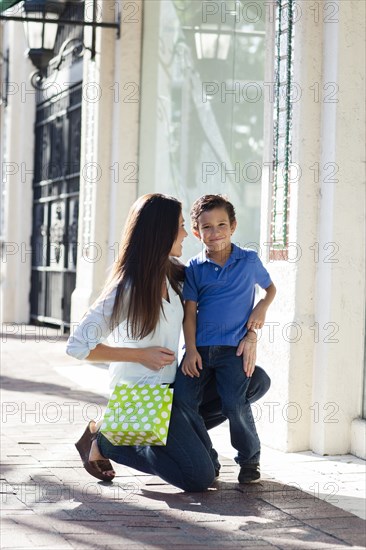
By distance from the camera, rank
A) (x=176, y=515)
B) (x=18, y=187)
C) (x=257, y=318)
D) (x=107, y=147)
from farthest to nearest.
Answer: (x=18, y=187), (x=107, y=147), (x=257, y=318), (x=176, y=515)

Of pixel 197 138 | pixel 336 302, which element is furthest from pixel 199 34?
pixel 336 302

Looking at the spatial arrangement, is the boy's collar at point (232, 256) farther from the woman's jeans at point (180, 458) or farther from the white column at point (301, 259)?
the white column at point (301, 259)

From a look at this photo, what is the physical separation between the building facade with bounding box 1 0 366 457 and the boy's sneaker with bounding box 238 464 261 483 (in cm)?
90

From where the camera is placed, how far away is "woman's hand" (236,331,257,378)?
537cm

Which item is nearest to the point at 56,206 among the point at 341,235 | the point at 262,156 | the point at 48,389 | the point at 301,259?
the point at 48,389

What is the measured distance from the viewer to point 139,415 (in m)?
5.06

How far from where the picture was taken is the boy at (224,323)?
5359 millimetres

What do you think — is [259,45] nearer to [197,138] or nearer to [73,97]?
[197,138]

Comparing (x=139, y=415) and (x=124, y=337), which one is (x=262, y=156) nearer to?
(x=124, y=337)

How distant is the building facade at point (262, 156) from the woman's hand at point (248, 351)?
0.96 metres

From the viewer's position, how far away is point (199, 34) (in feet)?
29.8

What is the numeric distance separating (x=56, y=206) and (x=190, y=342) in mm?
8964

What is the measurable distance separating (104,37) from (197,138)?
2.04 m

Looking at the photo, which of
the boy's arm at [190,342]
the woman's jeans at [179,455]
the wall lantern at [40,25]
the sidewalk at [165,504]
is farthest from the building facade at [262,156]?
the woman's jeans at [179,455]
